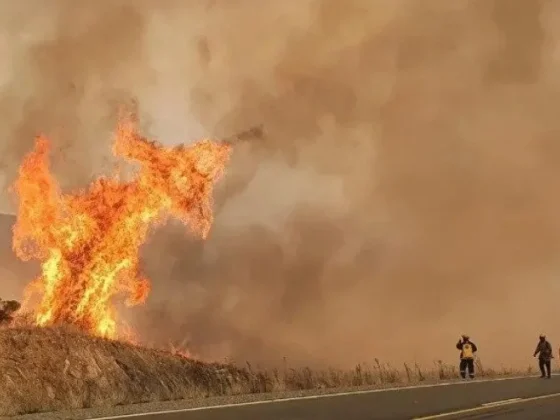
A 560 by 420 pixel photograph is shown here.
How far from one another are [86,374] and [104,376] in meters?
0.57

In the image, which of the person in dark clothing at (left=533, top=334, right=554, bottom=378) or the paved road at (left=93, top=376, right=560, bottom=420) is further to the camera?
the person in dark clothing at (left=533, top=334, right=554, bottom=378)

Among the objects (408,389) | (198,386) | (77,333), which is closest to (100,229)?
(77,333)

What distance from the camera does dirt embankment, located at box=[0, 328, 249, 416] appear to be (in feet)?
57.3

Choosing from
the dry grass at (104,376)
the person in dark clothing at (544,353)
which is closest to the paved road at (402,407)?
the dry grass at (104,376)

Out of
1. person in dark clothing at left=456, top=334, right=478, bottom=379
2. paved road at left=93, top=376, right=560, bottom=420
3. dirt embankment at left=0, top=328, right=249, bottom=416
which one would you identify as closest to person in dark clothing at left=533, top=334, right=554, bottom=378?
person in dark clothing at left=456, top=334, right=478, bottom=379

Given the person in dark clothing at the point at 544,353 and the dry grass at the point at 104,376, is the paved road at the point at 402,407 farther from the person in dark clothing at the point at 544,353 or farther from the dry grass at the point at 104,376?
the person in dark clothing at the point at 544,353

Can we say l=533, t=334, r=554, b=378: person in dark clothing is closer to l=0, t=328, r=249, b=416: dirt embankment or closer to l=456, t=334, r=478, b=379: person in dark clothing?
l=456, t=334, r=478, b=379: person in dark clothing

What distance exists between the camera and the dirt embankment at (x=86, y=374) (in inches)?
Result: 687

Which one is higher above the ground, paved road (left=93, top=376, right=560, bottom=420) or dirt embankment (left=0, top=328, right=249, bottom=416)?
dirt embankment (left=0, top=328, right=249, bottom=416)

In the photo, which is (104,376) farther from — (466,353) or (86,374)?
(466,353)

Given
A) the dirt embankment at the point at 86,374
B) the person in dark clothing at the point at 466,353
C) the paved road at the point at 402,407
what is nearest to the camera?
the paved road at the point at 402,407

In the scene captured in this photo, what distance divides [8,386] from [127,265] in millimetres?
8801

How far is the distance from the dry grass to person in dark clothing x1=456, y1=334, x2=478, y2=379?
9.75ft

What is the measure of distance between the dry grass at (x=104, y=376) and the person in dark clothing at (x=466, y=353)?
2.97m
